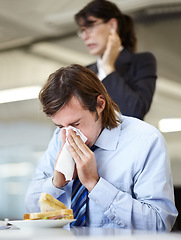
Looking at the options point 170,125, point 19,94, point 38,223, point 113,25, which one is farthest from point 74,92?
point 19,94

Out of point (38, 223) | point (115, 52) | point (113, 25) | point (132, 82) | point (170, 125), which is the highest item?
point (113, 25)

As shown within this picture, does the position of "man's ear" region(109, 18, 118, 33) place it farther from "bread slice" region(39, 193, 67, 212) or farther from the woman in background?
"bread slice" region(39, 193, 67, 212)

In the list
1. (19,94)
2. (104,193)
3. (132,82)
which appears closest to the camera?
(104,193)

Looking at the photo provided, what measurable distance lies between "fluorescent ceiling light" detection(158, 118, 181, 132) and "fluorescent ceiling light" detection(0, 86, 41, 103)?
3.08 feet

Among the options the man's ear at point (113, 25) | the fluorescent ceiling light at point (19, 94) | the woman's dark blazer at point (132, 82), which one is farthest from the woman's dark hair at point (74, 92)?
the fluorescent ceiling light at point (19, 94)

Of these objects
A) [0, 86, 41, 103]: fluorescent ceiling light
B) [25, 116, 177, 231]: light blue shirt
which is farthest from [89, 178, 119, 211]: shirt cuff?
[0, 86, 41, 103]: fluorescent ceiling light

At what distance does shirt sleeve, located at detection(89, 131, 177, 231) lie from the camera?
1.34m

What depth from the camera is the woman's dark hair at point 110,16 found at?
238 cm

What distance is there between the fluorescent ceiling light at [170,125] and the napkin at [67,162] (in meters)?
1.28

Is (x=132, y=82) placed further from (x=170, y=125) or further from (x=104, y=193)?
(x=104, y=193)

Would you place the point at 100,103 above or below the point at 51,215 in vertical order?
above

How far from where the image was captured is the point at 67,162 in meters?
1.49

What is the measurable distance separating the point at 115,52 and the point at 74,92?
34.3 inches

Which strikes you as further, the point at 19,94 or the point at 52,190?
the point at 19,94
